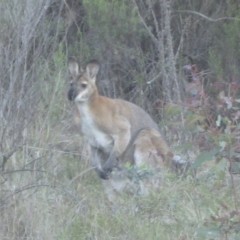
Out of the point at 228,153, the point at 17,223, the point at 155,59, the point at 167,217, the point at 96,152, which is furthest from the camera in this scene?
the point at 155,59

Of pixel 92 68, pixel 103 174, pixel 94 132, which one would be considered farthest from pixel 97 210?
pixel 92 68

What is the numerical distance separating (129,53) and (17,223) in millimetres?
5038

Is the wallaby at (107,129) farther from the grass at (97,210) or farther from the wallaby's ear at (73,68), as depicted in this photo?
the grass at (97,210)

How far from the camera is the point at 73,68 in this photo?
30.1 feet

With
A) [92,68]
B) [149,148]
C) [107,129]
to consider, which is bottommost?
[149,148]

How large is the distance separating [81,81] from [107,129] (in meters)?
0.56

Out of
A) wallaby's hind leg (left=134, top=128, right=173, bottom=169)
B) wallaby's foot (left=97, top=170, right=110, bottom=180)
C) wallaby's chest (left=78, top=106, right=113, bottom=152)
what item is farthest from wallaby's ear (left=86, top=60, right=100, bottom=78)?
wallaby's foot (left=97, top=170, right=110, bottom=180)

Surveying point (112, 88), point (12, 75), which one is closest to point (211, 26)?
point (112, 88)

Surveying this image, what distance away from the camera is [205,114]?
15.0 feet

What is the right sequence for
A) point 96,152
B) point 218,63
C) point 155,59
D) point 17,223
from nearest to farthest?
point 17,223 → point 96,152 → point 218,63 → point 155,59

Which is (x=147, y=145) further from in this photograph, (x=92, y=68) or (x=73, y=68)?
(x=73, y=68)

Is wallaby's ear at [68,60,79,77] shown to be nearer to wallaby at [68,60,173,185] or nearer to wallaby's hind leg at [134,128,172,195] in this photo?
wallaby at [68,60,173,185]

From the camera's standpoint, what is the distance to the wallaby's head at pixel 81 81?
9070mm

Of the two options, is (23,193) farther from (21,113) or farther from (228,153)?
(228,153)
